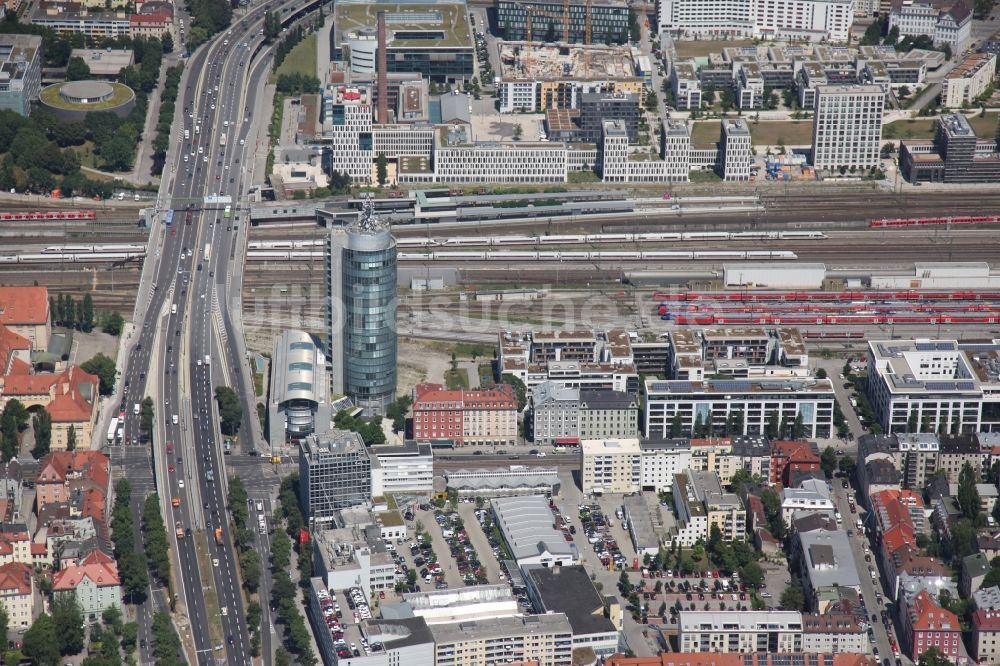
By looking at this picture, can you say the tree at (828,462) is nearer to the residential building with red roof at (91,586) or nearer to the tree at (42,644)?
the residential building with red roof at (91,586)

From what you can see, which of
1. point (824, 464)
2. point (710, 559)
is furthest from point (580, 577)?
point (824, 464)

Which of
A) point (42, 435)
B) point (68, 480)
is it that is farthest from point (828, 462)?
point (42, 435)

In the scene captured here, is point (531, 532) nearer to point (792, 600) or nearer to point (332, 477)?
point (332, 477)

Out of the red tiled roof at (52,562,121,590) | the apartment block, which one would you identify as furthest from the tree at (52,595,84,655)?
the apartment block

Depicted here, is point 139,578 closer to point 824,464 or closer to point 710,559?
point 710,559

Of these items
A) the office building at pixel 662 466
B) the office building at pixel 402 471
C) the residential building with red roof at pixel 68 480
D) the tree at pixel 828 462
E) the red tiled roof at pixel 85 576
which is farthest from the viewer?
the tree at pixel 828 462

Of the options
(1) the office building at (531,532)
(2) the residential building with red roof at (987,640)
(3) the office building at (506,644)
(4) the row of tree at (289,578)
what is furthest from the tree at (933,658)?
(4) the row of tree at (289,578)

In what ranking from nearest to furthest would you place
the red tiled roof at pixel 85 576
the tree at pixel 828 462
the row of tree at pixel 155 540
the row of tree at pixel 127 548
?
the red tiled roof at pixel 85 576 → the row of tree at pixel 127 548 → the row of tree at pixel 155 540 → the tree at pixel 828 462
